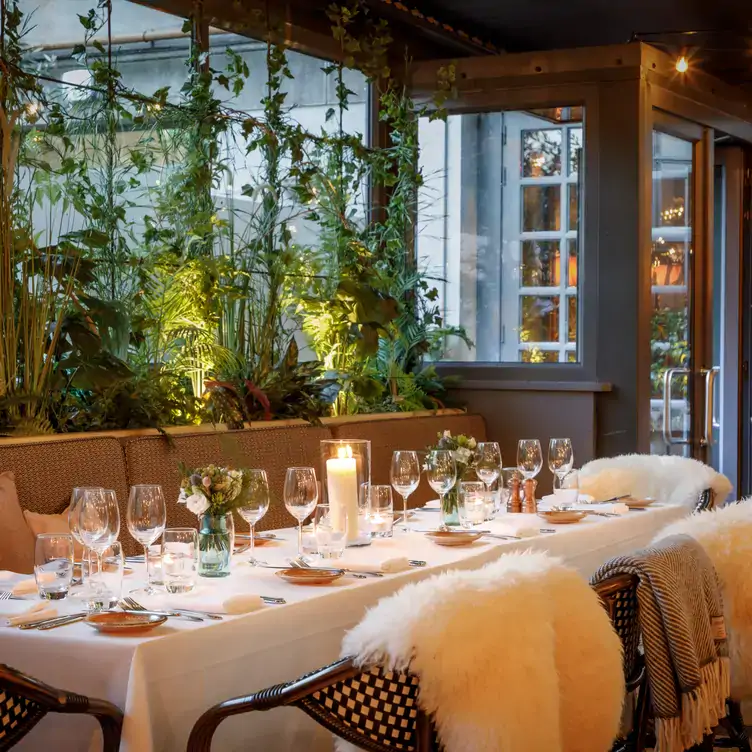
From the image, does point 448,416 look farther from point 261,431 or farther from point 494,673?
point 494,673

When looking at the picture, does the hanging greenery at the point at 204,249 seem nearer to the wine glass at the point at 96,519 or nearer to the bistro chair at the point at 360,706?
the wine glass at the point at 96,519

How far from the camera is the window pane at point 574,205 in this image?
249 inches

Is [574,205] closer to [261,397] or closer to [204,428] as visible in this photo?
[261,397]

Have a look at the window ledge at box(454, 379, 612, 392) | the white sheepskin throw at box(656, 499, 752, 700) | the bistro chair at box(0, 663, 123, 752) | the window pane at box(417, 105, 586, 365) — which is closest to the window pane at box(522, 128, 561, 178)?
the window pane at box(417, 105, 586, 365)

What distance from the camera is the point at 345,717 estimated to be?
6.66 ft

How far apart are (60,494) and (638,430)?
327cm

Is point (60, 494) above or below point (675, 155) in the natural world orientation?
below

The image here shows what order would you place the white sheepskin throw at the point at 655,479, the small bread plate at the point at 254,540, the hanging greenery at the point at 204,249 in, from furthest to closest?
the white sheepskin throw at the point at 655,479 < the hanging greenery at the point at 204,249 < the small bread plate at the point at 254,540

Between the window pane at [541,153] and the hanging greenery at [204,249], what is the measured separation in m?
0.56

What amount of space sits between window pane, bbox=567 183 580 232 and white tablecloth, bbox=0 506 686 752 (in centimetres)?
381

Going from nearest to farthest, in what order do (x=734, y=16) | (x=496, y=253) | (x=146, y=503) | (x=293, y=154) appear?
(x=146, y=503), (x=293, y=154), (x=496, y=253), (x=734, y=16)

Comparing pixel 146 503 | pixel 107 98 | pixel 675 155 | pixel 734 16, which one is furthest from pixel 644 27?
pixel 146 503

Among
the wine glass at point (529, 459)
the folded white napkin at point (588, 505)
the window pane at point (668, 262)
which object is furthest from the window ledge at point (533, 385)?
the wine glass at point (529, 459)

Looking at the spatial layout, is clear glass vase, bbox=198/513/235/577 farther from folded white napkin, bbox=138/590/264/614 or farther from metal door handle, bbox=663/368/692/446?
metal door handle, bbox=663/368/692/446
